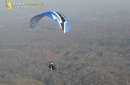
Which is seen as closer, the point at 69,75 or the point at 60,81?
the point at 60,81

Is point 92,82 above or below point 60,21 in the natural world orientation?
below

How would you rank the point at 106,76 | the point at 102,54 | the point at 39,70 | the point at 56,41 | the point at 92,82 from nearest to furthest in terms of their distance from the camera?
1. the point at 92,82
2. the point at 106,76
3. the point at 39,70
4. the point at 102,54
5. the point at 56,41

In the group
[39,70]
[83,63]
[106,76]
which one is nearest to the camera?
[106,76]

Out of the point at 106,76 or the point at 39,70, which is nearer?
the point at 106,76

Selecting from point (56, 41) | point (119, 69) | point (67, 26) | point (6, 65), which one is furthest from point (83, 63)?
point (67, 26)

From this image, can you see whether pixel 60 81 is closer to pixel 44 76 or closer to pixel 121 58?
pixel 44 76

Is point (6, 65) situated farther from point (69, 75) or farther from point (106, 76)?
point (106, 76)

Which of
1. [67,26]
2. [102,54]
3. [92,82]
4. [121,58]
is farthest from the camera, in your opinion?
[102,54]

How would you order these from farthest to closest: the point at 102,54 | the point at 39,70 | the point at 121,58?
1. the point at 102,54
2. the point at 121,58
3. the point at 39,70

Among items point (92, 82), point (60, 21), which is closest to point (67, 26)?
point (60, 21)
